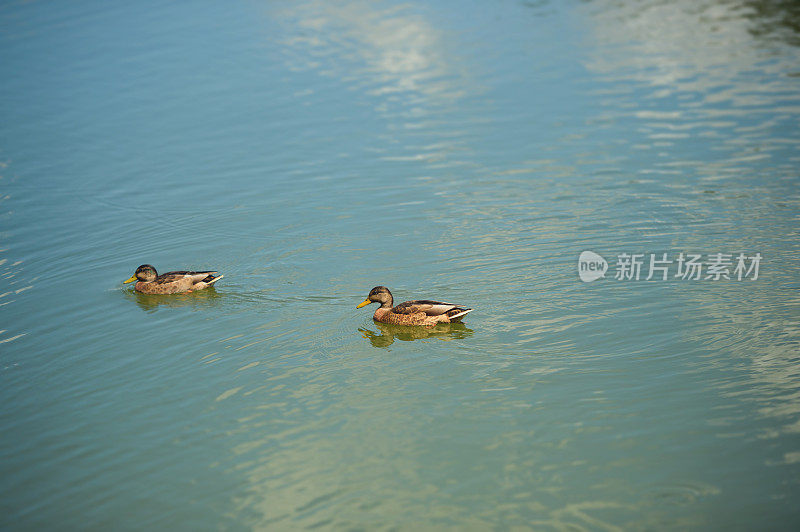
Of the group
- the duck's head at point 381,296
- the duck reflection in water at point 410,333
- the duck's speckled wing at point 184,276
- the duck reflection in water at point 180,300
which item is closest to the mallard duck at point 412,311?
the duck's head at point 381,296

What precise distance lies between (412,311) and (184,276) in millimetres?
3657

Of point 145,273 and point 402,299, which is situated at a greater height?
point 145,273

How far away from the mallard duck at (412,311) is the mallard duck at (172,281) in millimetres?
2549

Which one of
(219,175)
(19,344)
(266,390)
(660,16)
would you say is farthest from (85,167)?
(660,16)

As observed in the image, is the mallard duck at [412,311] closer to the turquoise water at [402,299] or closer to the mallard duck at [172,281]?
the turquoise water at [402,299]

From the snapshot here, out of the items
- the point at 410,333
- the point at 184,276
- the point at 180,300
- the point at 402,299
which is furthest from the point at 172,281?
the point at 410,333

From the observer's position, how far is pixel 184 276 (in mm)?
11281

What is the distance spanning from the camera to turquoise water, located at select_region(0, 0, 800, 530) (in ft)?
22.8

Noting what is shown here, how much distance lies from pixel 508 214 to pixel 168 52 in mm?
18680

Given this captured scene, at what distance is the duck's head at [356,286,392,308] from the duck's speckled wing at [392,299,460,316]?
0.18m

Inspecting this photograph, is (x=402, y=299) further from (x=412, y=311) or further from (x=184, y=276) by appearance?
(x=184, y=276)

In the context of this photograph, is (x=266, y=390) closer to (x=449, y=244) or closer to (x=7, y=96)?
(x=449, y=244)

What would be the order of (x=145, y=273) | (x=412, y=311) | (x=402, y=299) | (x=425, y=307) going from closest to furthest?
(x=425, y=307) < (x=412, y=311) < (x=402, y=299) < (x=145, y=273)

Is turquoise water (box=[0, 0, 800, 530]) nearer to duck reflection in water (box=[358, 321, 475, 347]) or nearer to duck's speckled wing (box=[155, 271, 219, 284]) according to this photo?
duck reflection in water (box=[358, 321, 475, 347])
